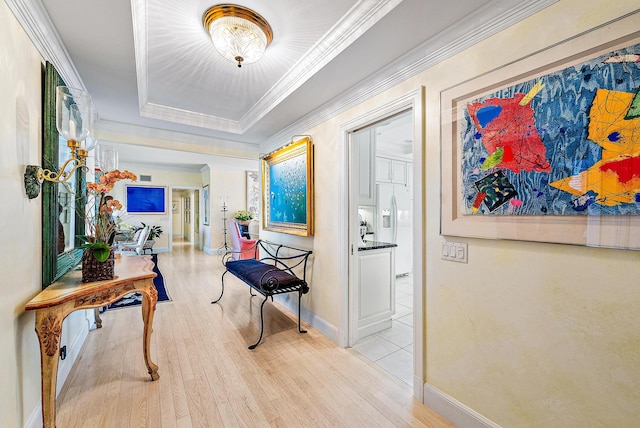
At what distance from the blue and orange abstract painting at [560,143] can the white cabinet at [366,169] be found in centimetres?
176

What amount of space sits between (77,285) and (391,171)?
4.58 m

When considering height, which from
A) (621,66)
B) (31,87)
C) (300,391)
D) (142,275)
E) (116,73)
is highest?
(116,73)

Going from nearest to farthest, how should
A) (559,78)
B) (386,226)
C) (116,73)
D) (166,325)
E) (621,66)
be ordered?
1. (621,66)
2. (559,78)
3. (116,73)
4. (166,325)
5. (386,226)

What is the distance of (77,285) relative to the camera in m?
1.64

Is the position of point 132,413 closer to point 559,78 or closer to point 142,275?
point 142,275

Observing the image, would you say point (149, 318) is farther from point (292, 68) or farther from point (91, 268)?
point (292, 68)

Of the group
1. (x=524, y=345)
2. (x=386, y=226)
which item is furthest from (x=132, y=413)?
Result: (x=386, y=226)

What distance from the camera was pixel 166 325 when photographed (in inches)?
115

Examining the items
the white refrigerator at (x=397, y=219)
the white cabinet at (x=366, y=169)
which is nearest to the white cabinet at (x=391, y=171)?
the white refrigerator at (x=397, y=219)

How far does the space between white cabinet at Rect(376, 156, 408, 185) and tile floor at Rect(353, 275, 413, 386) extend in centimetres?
247

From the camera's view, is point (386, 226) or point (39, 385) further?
point (386, 226)

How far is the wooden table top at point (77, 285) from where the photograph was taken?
1378mm

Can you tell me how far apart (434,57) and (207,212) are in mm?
7684

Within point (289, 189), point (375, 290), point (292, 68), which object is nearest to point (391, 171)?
point (289, 189)
